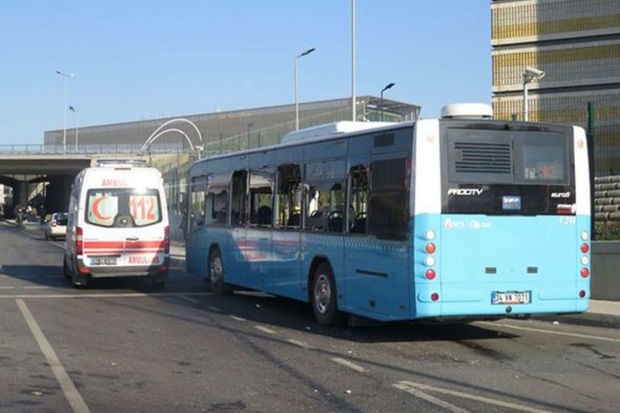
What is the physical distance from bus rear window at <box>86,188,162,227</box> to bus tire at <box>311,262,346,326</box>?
657 centimetres

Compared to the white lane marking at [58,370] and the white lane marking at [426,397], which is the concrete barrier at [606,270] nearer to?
the white lane marking at [426,397]

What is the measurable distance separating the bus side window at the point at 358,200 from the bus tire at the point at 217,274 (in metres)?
5.75

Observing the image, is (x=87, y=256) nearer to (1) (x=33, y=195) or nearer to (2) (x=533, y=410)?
(2) (x=533, y=410)

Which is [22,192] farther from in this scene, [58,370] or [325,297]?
[58,370]

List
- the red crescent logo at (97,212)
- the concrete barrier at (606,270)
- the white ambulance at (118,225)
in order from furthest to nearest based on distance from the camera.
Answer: the red crescent logo at (97,212), the white ambulance at (118,225), the concrete barrier at (606,270)

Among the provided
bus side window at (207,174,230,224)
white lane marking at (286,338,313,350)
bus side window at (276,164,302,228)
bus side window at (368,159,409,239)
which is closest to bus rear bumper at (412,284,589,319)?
bus side window at (368,159,409,239)

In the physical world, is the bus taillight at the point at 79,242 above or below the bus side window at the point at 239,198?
below

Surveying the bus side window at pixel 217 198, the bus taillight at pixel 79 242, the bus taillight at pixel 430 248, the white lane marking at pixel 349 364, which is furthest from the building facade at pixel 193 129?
the white lane marking at pixel 349 364

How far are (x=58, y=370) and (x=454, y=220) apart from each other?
16.3 ft

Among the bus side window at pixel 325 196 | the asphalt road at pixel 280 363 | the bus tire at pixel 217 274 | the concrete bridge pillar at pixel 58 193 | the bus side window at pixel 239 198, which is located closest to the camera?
the asphalt road at pixel 280 363

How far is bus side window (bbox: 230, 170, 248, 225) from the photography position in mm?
15266

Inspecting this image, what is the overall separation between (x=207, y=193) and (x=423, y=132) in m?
8.40

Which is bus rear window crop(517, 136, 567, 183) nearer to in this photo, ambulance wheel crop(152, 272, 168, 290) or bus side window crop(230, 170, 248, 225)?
bus side window crop(230, 170, 248, 225)

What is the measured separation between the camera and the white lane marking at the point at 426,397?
275 inches
